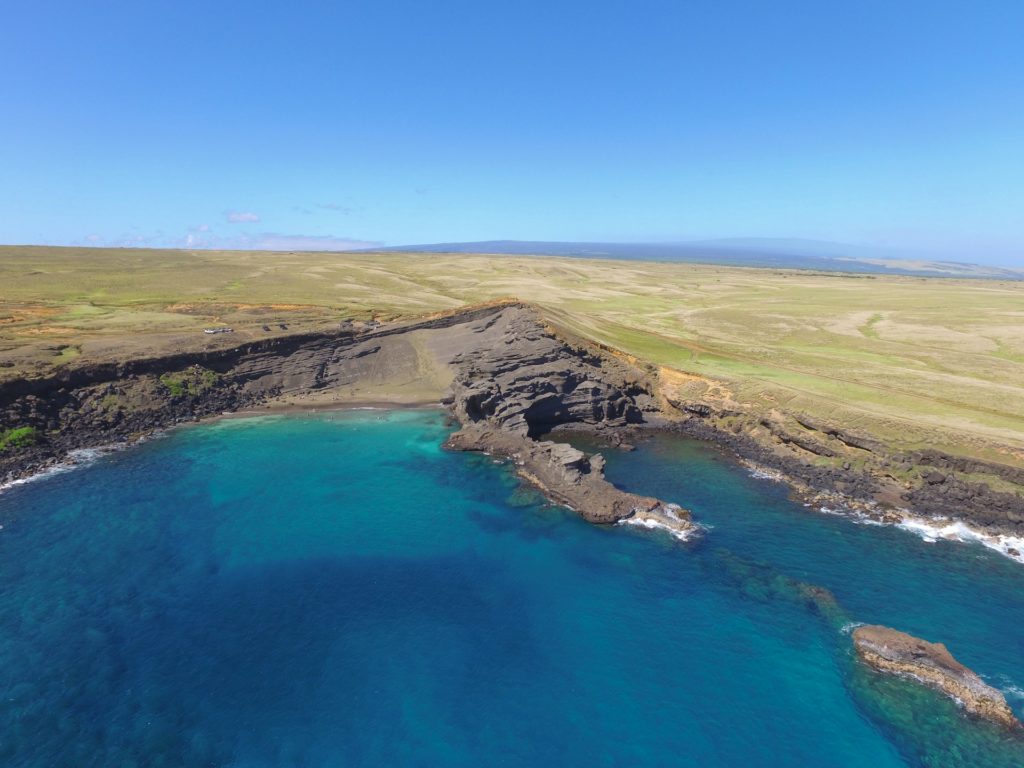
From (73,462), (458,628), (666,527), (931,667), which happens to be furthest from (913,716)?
(73,462)

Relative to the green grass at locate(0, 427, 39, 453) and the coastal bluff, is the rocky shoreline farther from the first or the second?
the coastal bluff

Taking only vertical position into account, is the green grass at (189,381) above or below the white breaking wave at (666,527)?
above

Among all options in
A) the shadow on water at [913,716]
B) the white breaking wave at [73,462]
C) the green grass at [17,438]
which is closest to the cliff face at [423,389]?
the green grass at [17,438]

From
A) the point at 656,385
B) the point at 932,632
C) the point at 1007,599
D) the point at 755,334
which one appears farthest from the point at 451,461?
the point at 755,334

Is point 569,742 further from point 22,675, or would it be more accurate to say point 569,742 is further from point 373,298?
point 373,298

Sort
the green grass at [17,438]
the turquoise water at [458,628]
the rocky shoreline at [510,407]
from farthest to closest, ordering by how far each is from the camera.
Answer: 1. the green grass at [17,438]
2. the rocky shoreline at [510,407]
3. the turquoise water at [458,628]

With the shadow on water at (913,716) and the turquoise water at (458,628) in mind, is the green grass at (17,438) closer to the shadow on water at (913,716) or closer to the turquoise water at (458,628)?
the turquoise water at (458,628)

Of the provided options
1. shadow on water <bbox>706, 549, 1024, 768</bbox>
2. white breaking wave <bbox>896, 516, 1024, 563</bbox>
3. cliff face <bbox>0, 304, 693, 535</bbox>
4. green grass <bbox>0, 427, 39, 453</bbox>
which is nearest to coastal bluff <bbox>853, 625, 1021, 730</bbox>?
shadow on water <bbox>706, 549, 1024, 768</bbox>
